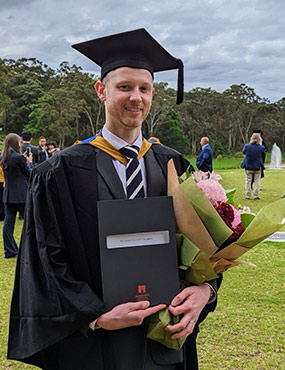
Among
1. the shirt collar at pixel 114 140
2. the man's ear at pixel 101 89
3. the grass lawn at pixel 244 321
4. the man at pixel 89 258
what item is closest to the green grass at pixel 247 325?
the grass lawn at pixel 244 321

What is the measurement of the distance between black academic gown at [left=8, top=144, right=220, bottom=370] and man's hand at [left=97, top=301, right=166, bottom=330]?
0.13ft

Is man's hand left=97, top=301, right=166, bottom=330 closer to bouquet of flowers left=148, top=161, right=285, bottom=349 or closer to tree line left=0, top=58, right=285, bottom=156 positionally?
bouquet of flowers left=148, top=161, right=285, bottom=349

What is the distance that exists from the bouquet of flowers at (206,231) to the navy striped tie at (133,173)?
6.9 inches

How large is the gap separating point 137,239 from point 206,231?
248mm

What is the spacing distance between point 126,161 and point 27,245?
523 mm

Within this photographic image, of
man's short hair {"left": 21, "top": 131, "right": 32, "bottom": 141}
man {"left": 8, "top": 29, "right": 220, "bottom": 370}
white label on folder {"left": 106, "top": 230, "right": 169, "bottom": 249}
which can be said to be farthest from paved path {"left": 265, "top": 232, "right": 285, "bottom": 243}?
white label on folder {"left": 106, "top": 230, "right": 169, "bottom": 249}

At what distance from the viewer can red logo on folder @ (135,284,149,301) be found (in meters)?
1.58

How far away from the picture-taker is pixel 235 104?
48.0m

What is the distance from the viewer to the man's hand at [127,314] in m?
1.55

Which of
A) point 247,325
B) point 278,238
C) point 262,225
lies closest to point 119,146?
point 262,225

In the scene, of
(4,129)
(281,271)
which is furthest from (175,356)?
(4,129)

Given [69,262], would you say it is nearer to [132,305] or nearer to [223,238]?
[132,305]

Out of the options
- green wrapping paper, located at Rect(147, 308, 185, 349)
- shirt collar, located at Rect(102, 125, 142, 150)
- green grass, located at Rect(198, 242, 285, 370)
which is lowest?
green grass, located at Rect(198, 242, 285, 370)

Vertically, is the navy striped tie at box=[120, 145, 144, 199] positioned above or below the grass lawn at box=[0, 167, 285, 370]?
above
